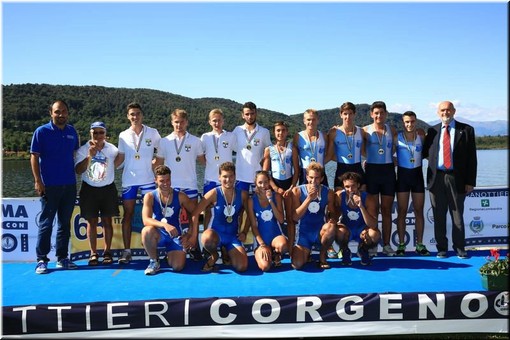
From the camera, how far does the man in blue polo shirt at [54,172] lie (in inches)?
196

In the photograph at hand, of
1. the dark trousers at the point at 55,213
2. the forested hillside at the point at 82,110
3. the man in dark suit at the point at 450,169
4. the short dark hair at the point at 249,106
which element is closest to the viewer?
the dark trousers at the point at 55,213

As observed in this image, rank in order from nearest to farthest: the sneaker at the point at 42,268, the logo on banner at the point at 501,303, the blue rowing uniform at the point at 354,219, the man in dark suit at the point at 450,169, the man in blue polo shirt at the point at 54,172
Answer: the logo on banner at the point at 501,303
the man in blue polo shirt at the point at 54,172
the sneaker at the point at 42,268
the blue rowing uniform at the point at 354,219
the man in dark suit at the point at 450,169

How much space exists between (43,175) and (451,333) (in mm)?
5116

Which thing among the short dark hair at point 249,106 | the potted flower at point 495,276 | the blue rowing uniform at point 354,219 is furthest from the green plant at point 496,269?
the short dark hair at point 249,106

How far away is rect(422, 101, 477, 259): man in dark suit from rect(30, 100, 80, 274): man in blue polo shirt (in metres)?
4.83

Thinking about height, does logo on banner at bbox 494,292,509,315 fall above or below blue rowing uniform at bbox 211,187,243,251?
below

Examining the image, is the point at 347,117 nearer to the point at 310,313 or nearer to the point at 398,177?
the point at 398,177

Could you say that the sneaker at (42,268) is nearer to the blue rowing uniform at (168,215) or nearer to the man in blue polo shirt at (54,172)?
the man in blue polo shirt at (54,172)

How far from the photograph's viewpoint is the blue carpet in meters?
4.30

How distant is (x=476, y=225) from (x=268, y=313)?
4.16m

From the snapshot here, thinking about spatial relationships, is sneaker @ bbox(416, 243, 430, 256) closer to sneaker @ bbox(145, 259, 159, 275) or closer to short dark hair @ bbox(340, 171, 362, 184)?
short dark hair @ bbox(340, 171, 362, 184)

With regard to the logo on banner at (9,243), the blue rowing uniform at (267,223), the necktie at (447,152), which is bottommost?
the logo on banner at (9,243)

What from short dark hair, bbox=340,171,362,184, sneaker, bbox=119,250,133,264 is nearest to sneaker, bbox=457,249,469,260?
short dark hair, bbox=340,171,362,184

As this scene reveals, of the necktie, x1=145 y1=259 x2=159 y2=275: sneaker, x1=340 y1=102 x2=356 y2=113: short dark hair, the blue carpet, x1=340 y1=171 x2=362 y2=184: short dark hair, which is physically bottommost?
the blue carpet
